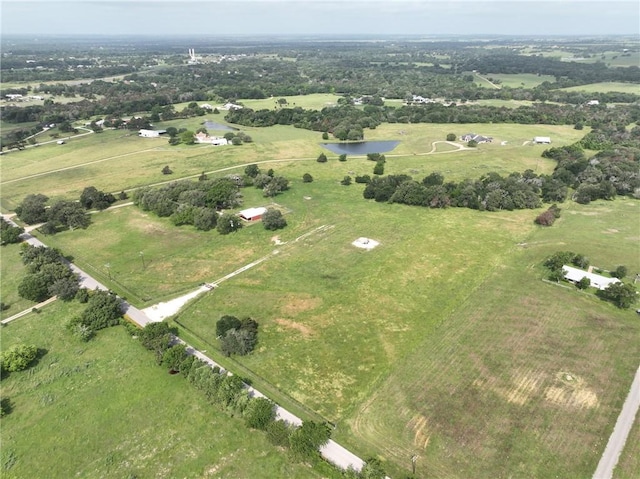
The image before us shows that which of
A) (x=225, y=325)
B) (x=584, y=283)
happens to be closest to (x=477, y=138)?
(x=584, y=283)

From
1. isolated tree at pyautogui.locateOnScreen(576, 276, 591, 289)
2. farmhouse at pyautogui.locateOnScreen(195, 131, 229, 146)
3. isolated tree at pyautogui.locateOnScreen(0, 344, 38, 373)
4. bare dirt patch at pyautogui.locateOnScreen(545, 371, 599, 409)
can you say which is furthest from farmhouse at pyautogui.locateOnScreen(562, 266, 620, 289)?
farmhouse at pyautogui.locateOnScreen(195, 131, 229, 146)

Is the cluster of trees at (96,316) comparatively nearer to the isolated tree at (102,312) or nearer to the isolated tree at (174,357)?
the isolated tree at (102,312)

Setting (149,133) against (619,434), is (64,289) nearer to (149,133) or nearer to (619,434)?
(619,434)

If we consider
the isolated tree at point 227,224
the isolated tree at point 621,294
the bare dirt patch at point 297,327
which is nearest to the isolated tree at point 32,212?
the isolated tree at point 227,224

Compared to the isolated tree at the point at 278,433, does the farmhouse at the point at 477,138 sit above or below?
below

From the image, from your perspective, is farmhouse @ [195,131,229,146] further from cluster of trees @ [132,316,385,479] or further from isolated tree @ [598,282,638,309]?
isolated tree @ [598,282,638,309]
